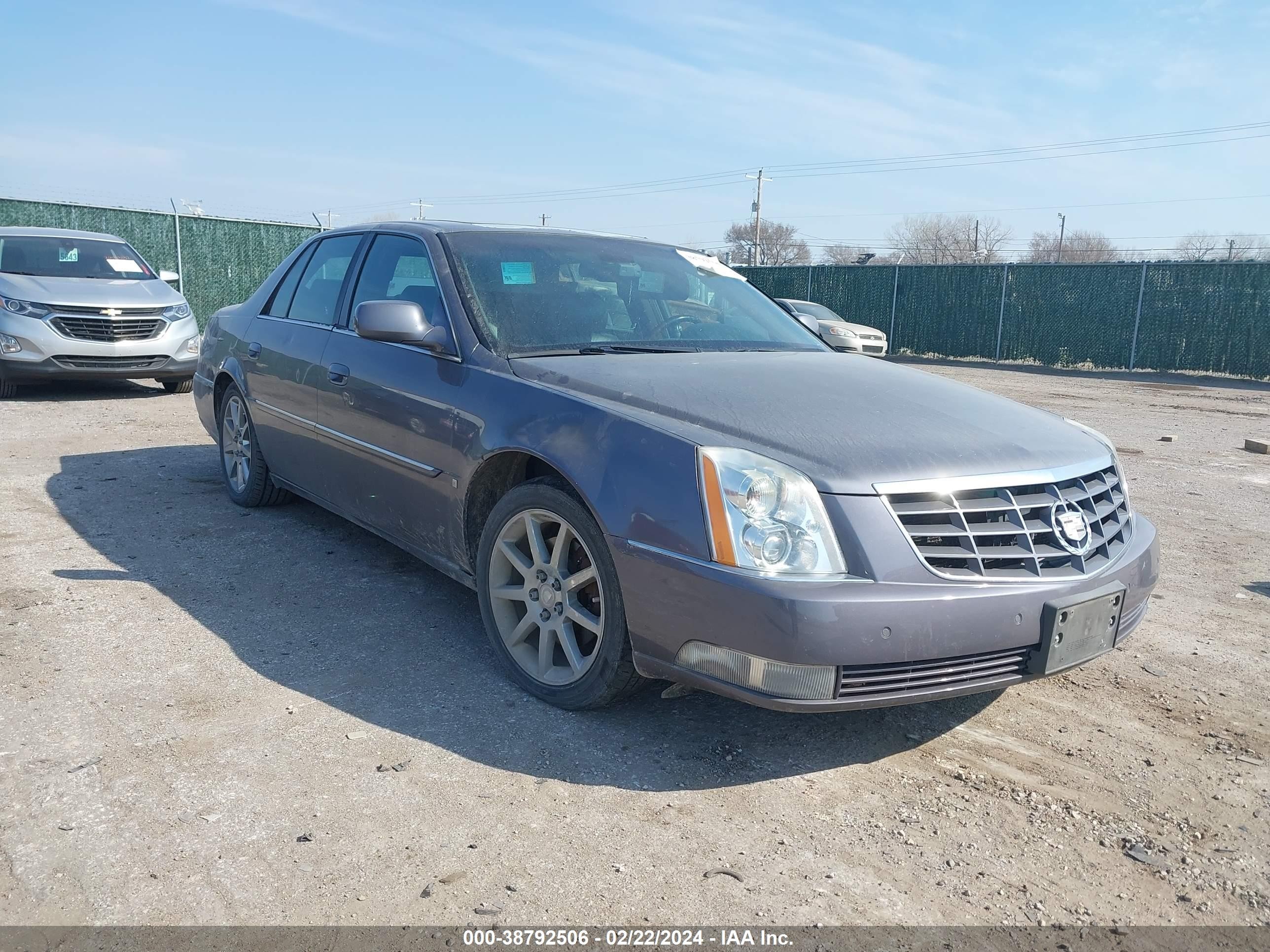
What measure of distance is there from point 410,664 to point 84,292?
8.49 metres

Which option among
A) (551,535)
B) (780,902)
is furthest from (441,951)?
(551,535)

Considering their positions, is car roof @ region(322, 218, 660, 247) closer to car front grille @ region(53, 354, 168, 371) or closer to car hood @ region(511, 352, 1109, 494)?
car hood @ region(511, 352, 1109, 494)

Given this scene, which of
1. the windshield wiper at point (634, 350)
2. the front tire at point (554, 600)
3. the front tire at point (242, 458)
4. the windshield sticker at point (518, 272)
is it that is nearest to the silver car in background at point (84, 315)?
Answer: the front tire at point (242, 458)

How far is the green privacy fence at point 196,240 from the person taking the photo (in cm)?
1686

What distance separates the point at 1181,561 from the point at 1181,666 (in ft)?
5.78

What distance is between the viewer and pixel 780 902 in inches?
93.2

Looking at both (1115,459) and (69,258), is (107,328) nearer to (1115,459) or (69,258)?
(69,258)

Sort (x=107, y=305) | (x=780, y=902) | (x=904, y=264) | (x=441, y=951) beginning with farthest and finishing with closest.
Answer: (x=904, y=264) < (x=107, y=305) < (x=780, y=902) < (x=441, y=951)

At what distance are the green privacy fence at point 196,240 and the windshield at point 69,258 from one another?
662cm

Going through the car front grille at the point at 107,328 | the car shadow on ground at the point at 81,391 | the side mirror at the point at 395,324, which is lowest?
the car shadow on ground at the point at 81,391

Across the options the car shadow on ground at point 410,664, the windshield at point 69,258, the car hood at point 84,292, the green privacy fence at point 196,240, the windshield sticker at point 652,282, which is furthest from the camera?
the green privacy fence at point 196,240

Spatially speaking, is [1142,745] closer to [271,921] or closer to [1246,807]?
[1246,807]

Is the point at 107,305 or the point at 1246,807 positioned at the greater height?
the point at 107,305

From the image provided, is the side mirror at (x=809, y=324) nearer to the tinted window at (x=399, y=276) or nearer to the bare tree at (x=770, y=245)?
the tinted window at (x=399, y=276)
